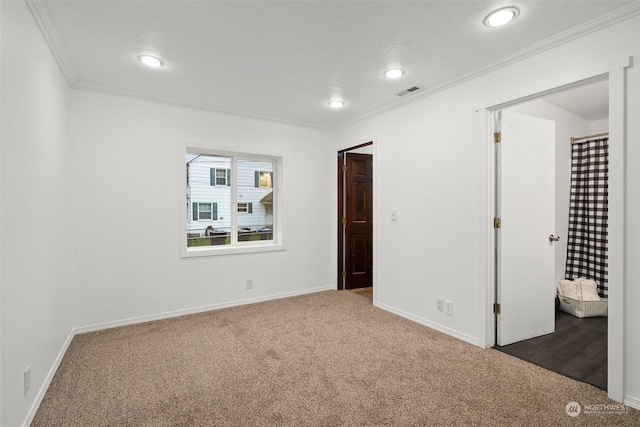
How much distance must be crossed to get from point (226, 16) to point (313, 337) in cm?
266

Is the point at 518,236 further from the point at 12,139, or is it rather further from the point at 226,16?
the point at 12,139

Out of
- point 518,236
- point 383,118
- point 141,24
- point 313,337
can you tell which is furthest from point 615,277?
point 141,24

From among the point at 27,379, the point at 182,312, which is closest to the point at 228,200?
the point at 182,312

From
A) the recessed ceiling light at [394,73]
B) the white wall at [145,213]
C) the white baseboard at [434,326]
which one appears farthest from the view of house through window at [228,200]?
the recessed ceiling light at [394,73]

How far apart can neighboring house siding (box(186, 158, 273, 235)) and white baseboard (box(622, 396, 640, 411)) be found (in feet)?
12.3

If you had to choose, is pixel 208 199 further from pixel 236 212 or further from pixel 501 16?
pixel 501 16

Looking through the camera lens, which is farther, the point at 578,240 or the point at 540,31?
the point at 578,240

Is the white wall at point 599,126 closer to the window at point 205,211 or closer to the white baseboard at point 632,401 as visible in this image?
the white baseboard at point 632,401

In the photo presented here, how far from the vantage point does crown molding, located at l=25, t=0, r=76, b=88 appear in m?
1.88

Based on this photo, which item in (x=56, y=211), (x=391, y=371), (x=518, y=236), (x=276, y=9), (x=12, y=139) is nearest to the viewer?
(x=12, y=139)

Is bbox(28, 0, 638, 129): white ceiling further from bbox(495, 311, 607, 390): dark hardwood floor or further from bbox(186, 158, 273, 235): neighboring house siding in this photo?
bbox(495, 311, 607, 390): dark hardwood floor

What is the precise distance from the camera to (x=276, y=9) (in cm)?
193

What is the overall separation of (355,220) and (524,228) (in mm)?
2362

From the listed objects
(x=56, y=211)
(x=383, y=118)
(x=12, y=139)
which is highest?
(x=383, y=118)
